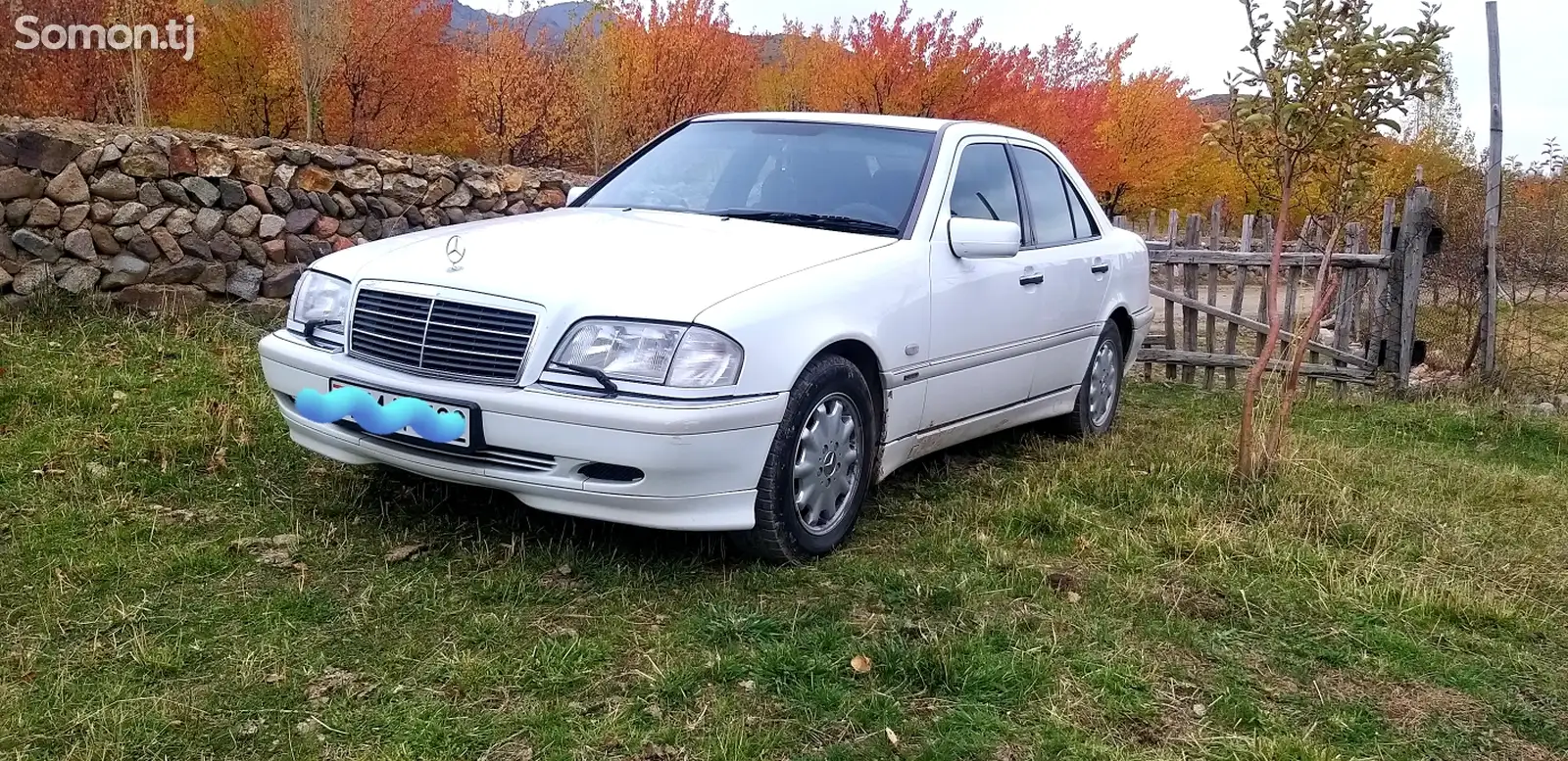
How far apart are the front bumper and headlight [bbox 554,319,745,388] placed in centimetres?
8

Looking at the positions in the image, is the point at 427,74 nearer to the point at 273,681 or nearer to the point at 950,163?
the point at 950,163

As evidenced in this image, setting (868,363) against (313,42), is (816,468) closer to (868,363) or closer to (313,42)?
(868,363)

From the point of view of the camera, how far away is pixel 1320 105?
4.62m

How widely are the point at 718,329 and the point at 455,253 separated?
3.21ft

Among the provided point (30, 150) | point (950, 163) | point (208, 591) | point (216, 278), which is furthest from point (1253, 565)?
point (30, 150)

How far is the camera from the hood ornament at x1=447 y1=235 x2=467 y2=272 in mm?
3465

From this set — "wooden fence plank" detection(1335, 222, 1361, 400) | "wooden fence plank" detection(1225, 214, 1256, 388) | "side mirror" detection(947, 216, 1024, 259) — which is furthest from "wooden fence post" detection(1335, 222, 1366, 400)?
"side mirror" detection(947, 216, 1024, 259)

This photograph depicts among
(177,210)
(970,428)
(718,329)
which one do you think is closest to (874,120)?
(970,428)

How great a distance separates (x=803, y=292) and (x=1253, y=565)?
1.88m

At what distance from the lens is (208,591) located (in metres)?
3.27

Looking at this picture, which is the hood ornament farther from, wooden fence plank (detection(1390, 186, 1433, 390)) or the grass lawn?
wooden fence plank (detection(1390, 186, 1433, 390))

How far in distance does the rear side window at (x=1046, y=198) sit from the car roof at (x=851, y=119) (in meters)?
0.58

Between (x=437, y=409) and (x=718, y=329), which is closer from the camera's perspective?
(x=718, y=329)

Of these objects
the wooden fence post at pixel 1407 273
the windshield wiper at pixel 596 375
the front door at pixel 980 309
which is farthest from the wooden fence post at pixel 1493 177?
the windshield wiper at pixel 596 375
